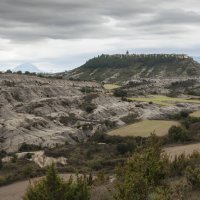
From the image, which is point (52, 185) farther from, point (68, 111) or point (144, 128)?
point (68, 111)

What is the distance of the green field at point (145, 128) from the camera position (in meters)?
68.0

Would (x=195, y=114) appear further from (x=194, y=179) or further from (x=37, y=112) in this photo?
(x=194, y=179)

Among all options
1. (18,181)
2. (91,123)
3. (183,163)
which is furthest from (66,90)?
(183,163)

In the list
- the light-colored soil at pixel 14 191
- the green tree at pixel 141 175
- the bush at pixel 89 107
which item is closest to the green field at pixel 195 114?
the bush at pixel 89 107

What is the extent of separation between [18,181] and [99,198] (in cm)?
2021

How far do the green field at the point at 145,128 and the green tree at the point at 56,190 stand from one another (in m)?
45.3

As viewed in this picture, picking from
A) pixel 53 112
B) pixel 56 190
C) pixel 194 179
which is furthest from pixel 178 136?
pixel 56 190

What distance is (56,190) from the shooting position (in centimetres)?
2130

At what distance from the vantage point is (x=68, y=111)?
8575 cm

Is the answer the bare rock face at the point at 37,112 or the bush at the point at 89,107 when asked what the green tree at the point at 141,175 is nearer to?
the bare rock face at the point at 37,112

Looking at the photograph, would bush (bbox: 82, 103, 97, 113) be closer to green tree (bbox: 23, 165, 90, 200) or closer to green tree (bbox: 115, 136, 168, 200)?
green tree (bbox: 115, 136, 168, 200)

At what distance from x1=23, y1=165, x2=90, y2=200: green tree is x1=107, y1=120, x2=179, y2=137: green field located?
4527cm

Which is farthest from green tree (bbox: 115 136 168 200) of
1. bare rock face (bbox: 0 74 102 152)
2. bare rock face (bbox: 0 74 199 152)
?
bare rock face (bbox: 0 74 102 152)

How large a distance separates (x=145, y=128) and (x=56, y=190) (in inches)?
2008
